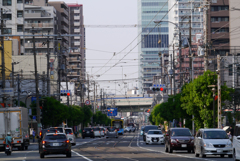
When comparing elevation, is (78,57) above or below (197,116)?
above

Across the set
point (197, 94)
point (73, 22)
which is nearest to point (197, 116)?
point (197, 94)

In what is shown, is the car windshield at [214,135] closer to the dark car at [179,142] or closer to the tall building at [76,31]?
the dark car at [179,142]

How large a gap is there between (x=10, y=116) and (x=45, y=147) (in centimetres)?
1158

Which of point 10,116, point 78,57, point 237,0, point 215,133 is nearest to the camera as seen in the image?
point 215,133

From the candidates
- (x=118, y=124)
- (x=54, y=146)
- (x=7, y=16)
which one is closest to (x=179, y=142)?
(x=54, y=146)

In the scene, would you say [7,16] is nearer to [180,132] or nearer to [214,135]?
[180,132]

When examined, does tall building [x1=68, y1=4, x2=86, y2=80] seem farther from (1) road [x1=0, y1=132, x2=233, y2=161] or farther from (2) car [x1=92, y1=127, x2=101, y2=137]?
(1) road [x1=0, y1=132, x2=233, y2=161]

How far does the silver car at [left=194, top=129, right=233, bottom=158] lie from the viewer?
82.0 feet

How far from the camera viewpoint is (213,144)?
25.1 meters

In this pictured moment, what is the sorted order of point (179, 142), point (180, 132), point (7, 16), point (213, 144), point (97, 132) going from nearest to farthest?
1. point (213, 144)
2. point (179, 142)
3. point (180, 132)
4. point (97, 132)
5. point (7, 16)

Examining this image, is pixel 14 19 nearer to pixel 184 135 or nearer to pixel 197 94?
pixel 197 94

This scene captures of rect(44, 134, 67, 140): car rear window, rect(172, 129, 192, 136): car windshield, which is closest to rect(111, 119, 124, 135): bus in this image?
rect(172, 129, 192, 136): car windshield

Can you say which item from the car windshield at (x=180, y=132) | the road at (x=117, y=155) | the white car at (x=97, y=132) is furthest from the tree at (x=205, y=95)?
the white car at (x=97, y=132)

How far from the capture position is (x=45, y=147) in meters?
27.2
